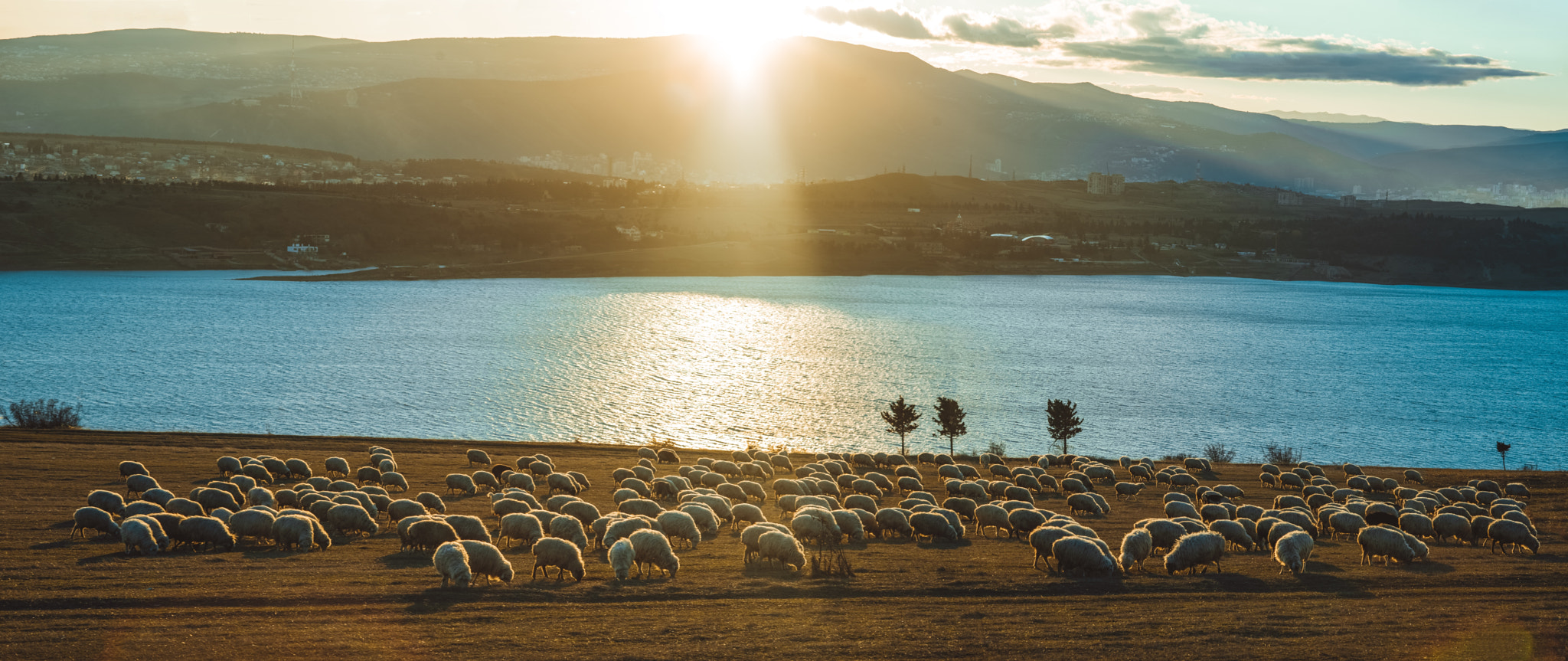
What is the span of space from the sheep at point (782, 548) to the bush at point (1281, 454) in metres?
31.0

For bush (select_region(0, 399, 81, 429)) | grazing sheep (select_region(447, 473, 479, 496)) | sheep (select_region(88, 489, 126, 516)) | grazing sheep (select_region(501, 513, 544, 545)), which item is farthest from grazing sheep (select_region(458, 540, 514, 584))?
bush (select_region(0, 399, 81, 429))

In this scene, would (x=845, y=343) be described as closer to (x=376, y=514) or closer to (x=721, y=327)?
(x=721, y=327)

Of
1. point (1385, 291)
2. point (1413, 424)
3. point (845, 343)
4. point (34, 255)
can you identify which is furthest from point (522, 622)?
point (1385, 291)

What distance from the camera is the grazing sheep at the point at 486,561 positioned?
1538 cm

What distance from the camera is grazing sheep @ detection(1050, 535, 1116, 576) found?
17.3m

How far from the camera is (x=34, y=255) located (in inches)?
4924

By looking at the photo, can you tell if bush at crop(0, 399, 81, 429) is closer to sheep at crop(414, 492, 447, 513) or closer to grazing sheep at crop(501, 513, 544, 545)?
sheep at crop(414, 492, 447, 513)

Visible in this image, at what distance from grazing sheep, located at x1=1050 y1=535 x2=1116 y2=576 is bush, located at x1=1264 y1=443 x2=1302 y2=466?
28073mm

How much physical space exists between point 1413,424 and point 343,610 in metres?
63.3

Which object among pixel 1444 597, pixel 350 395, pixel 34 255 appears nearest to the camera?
pixel 1444 597

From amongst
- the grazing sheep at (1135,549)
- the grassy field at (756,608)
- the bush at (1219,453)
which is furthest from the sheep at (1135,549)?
the bush at (1219,453)

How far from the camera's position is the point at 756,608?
14.8 metres

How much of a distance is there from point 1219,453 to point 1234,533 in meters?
30.3

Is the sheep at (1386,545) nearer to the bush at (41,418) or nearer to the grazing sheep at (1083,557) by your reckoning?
the grazing sheep at (1083,557)
